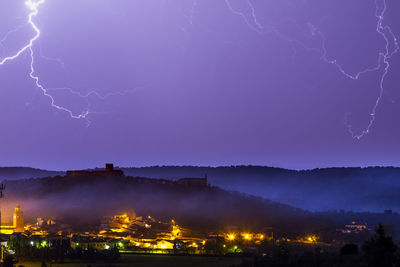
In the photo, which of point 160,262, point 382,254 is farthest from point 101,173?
point 382,254

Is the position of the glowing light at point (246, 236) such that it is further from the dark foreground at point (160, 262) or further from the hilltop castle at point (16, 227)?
the hilltop castle at point (16, 227)

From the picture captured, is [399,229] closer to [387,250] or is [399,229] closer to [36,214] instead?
[36,214]

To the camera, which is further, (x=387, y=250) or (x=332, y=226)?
(x=332, y=226)

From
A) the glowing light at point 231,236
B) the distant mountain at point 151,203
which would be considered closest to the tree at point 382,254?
the glowing light at point 231,236

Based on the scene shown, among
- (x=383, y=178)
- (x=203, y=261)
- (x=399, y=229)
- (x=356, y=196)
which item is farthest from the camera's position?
(x=383, y=178)

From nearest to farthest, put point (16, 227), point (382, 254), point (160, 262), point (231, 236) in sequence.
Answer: point (382, 254) < point (160, 262) < point (231, 236) < point (16, 227)

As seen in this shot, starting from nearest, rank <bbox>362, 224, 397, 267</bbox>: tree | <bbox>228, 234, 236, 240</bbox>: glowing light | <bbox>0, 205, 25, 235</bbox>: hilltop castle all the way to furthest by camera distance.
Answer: <bbox>362, 224, 397, 267</bbox>: tree → <bbox>228, 234, 236, 240</bbox>: glowing light → <bbox>0, 205, 25, 235</bbox>: hilltop castle

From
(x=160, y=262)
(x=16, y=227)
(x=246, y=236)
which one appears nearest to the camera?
(x=160, y=262)

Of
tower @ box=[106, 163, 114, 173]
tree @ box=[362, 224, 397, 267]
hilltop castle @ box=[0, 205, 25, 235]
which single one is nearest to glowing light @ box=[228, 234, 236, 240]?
hilltop castle @ box=[0, 205, 25, 235]

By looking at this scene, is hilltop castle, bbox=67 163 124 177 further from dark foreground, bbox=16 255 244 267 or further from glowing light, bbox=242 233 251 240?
dark foreground, bbox=16 255 244 267

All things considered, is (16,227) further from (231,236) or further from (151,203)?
(151,203)

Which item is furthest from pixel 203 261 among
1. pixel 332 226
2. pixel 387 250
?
pixel 332 226
